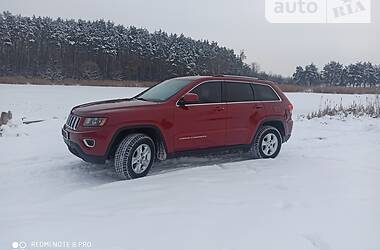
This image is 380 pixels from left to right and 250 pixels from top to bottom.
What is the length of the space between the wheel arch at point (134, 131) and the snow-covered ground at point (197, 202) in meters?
0.45

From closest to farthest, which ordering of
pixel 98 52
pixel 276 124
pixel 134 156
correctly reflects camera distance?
pixel 134 156 → pixel 276 124 → pixel 98 52

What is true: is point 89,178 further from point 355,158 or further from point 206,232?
point 355,158

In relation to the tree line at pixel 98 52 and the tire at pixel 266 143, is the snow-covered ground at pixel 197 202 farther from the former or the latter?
the tree line at pixel 98 52

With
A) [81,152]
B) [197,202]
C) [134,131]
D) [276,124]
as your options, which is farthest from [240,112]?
[81,152]

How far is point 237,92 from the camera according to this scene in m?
6.39

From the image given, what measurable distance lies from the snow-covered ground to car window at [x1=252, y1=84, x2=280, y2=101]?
1.14 meters

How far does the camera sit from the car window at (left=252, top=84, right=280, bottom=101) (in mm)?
6697

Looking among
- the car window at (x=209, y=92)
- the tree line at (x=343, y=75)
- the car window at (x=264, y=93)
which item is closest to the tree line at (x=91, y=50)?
the tree line at (x=343, y=75)

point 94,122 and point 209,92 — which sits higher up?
point 209,92

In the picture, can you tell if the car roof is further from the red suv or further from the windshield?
the windshield

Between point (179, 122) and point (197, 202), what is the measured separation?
1688 mm

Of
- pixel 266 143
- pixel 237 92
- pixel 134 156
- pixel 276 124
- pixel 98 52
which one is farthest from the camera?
pixel 98 52

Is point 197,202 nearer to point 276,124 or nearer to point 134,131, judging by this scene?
point 134,131

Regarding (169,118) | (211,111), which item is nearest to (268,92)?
(211,111)
